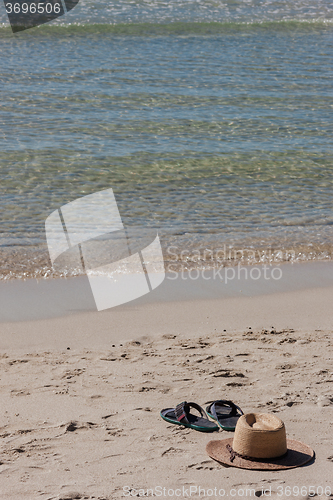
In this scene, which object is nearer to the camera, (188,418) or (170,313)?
A: (188,418)

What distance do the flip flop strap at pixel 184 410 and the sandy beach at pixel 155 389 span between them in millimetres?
57

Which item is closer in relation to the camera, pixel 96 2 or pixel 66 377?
pixel 66 377

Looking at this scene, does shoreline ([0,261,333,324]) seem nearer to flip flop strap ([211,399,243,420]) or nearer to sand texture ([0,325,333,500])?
sand texture ([0,325,333,500])

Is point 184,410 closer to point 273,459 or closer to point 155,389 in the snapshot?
point 155,389

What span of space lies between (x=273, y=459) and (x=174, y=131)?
25.5 ft

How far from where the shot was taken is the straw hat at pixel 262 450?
9.05ft

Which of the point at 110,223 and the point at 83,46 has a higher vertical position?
the point at 83,46

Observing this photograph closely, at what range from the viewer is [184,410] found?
313cm

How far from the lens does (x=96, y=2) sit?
1889cm

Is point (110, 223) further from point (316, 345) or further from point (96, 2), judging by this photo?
point (96, 2)

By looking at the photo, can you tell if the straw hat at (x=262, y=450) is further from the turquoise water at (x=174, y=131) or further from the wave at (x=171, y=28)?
the wave at (x=171, y=28)

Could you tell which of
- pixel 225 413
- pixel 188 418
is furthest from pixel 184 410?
pixel 225 413

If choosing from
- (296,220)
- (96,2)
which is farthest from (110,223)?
(96,2)

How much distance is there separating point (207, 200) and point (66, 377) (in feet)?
13.8
